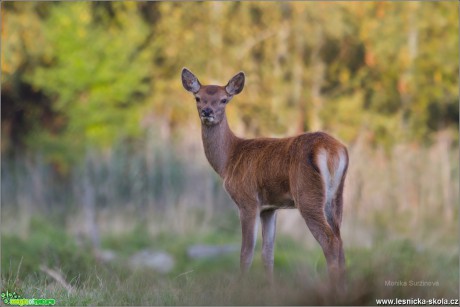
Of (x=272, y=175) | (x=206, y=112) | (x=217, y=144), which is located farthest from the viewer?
(x=217, y=144)

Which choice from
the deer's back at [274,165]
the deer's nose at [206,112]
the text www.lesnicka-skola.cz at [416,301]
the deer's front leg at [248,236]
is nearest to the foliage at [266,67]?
the deer's nose at [206,112]

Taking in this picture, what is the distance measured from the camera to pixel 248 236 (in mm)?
7426

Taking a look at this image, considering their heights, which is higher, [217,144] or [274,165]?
[217,144]

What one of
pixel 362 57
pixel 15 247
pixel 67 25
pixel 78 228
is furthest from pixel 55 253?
pixel 362 57

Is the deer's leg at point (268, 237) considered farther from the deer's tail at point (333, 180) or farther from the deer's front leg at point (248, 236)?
the deer's tail at point (333, 180)

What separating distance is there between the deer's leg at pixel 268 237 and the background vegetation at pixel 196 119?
413 cm

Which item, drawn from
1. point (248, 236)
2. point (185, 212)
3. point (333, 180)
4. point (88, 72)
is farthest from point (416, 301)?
point (88, 72)

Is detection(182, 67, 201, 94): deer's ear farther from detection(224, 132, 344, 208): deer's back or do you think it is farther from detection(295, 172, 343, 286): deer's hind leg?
detection(295, 172, 343, 286): deer's hind leg

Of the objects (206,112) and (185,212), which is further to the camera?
(185,212)

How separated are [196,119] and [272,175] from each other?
13029mm

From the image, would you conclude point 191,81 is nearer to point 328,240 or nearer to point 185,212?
point 328,240

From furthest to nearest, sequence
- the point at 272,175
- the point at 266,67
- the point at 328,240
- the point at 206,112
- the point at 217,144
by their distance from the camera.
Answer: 1. the point at 266,67
2. the point at 217,144
3. the point at 206,112
4. the point at 272,175
5. the point at 328,240

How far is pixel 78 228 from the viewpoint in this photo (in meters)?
16.8

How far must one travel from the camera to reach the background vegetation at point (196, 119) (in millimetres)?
15578
